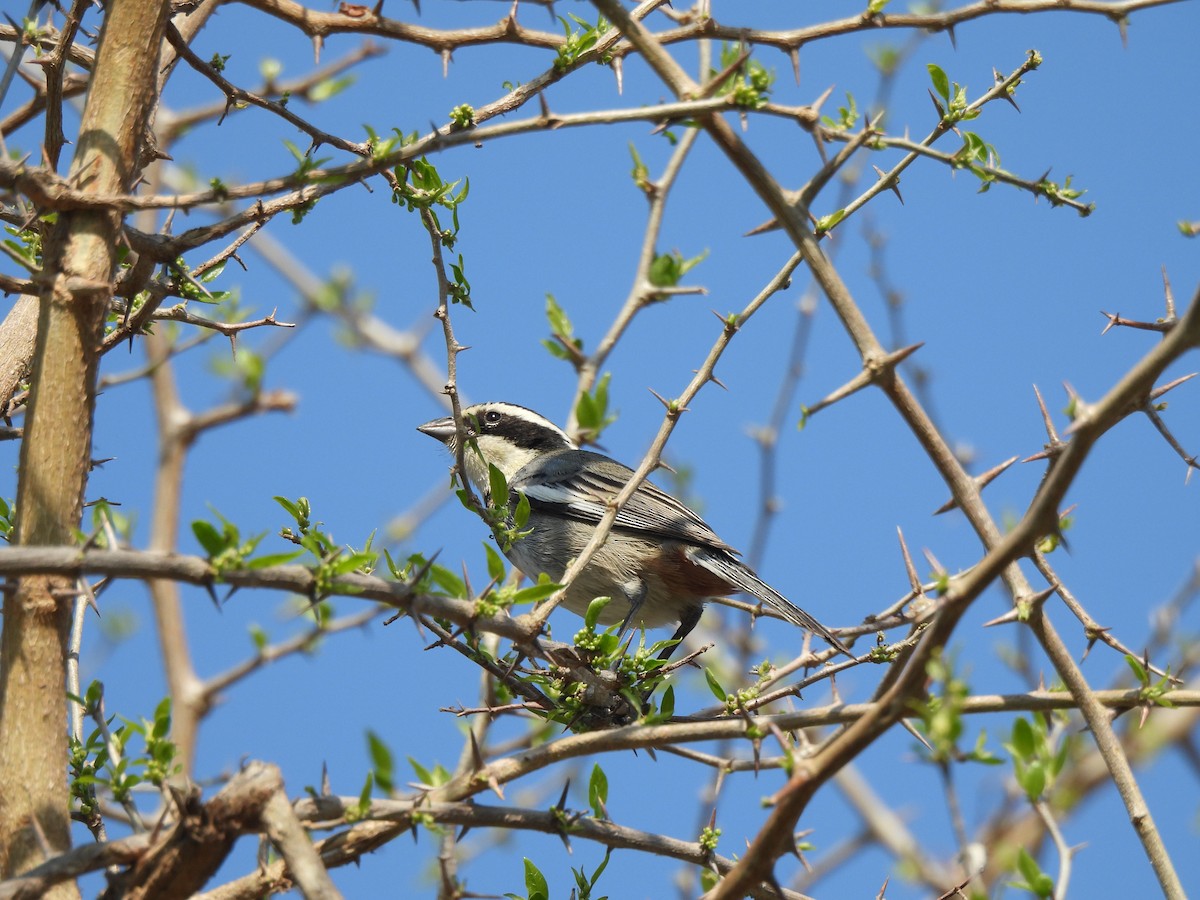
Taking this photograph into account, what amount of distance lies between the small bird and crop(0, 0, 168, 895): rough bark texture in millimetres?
2820

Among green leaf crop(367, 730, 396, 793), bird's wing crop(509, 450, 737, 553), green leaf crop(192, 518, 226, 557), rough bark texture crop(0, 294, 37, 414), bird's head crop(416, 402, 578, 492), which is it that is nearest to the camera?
green leaf crop(192, 518, 226, 557)

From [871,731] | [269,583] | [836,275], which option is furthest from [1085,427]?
[269,583]

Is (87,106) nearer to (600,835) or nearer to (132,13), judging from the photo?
(132,13)

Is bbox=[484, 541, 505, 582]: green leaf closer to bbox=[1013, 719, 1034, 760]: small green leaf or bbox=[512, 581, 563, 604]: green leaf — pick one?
bbox=[512, 581, 563, 604]: green leaf

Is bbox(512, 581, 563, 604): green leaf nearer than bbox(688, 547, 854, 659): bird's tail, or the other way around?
bbox(512, 581, 563, 604): green leaf

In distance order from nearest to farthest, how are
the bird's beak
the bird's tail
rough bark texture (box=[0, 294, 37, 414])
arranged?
rough bark texture (box=[0, 294, 37, 414])
the bird's tail
the bird's beak

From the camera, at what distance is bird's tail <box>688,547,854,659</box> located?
5484 mm

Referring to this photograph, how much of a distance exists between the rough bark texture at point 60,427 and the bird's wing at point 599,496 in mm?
3296

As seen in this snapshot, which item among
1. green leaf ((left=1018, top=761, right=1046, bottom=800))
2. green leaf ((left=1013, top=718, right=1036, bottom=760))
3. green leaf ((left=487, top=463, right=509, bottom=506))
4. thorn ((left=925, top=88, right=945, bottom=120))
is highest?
thorn ((left=925, top=88, right=945, bottom=120))

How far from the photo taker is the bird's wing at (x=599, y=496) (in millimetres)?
6656

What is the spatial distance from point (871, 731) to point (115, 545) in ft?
5.57

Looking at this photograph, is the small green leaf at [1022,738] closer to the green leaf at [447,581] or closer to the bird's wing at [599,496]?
the green leaf at [447,581]

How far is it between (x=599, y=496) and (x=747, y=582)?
1.32 meters

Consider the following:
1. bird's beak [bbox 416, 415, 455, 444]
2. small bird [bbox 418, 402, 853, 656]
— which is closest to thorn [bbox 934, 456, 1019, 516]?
small bird [bbox 418, 402, 853, 656]
